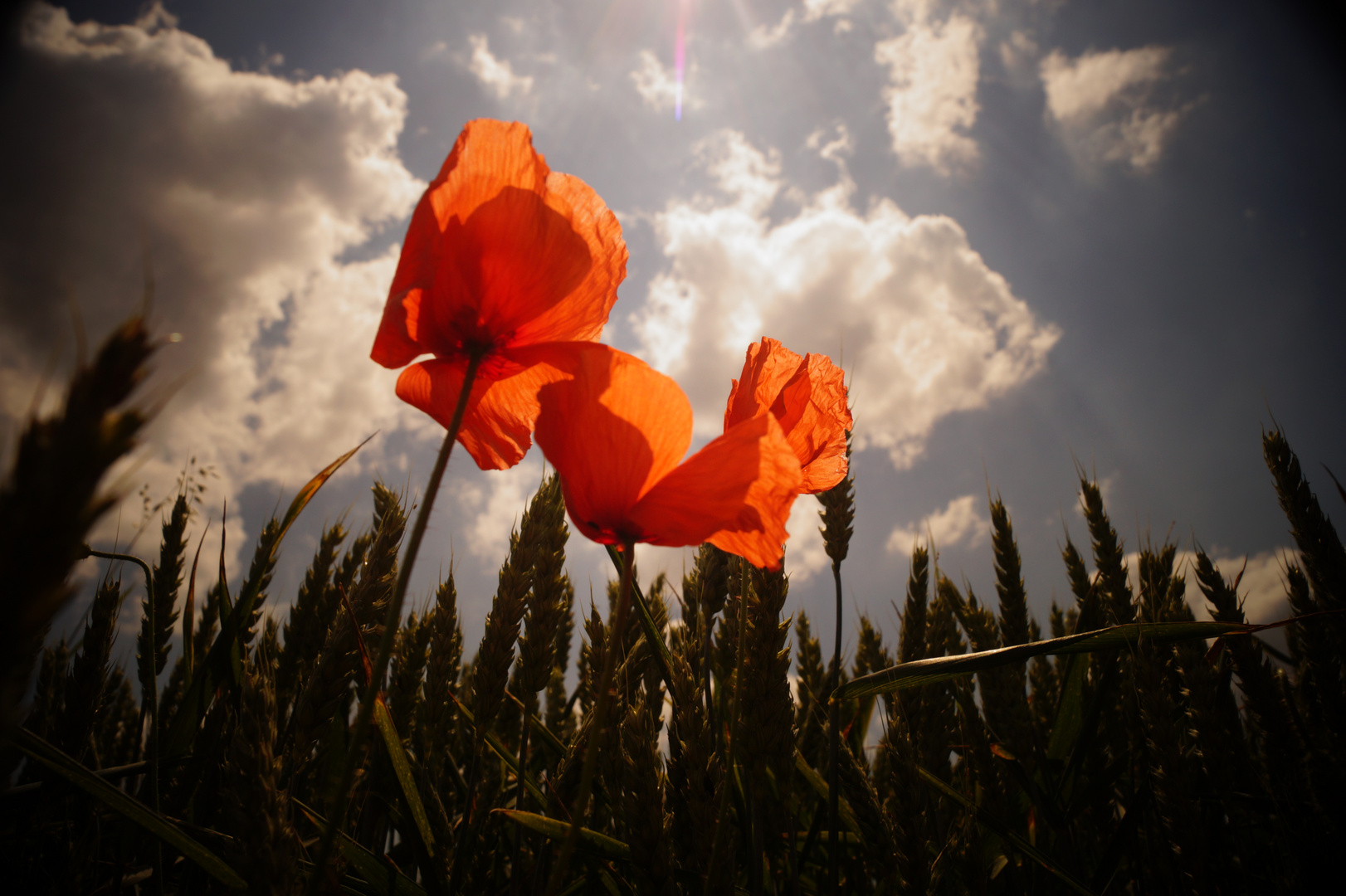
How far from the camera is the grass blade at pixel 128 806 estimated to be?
2.53 ft

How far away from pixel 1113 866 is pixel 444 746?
2.07 meters

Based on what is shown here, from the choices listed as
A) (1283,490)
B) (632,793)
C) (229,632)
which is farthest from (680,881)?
(1283,490)

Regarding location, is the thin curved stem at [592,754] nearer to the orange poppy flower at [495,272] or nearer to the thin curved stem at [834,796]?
the orange poppy flower at [495,272]

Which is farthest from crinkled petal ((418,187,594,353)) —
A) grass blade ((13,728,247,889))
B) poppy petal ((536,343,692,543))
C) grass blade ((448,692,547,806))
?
grass blade ((448,692,547,806))

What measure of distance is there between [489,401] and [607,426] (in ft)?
0.85

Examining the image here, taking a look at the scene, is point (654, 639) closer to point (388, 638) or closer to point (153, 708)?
point (388, 638)

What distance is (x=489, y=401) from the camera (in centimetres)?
92

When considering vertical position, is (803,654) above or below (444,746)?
above

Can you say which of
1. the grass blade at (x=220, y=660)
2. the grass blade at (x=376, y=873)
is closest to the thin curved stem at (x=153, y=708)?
the grass blade at (x=220, y=660)

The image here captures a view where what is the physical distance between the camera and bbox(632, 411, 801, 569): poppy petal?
0.71 m

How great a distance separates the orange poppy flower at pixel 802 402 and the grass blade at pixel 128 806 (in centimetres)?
100

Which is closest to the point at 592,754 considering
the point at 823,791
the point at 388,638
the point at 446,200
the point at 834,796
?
the point at 388,638

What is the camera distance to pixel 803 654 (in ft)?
9.83

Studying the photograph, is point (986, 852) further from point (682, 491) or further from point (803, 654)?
point (682, 491)
